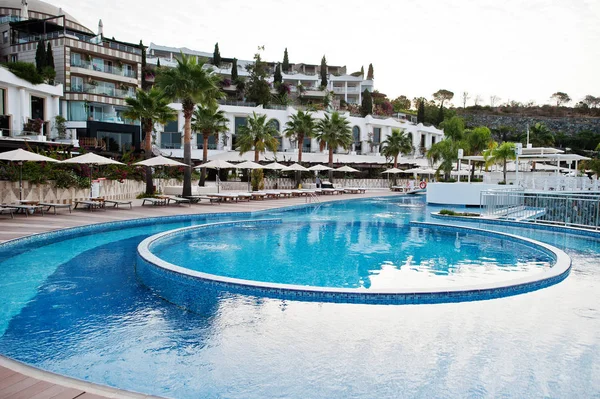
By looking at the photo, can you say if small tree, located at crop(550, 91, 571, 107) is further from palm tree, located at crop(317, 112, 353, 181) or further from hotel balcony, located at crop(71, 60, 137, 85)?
hotel balcony, located at crop(71, 60, 137, 85)

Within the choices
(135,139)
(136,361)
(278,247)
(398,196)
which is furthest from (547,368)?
(135,139)

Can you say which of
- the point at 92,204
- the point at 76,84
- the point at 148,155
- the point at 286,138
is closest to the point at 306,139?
the point at 286,138

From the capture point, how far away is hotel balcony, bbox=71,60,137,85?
126 feet

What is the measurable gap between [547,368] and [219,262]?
23.0 feet

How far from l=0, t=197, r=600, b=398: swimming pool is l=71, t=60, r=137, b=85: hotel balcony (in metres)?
35.1

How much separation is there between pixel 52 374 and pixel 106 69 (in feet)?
137

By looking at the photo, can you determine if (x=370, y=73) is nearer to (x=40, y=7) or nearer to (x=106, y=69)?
(x=40, y=7)

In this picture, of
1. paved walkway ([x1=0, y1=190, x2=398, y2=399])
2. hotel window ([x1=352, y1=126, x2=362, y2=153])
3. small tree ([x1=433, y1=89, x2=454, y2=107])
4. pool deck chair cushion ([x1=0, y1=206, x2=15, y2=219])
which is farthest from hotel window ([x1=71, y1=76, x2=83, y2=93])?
small tree ([x1=433, y1=89, x2=454, y2=107])

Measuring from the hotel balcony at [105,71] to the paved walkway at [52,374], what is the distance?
2239 centimetres

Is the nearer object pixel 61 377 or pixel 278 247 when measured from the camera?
pixel 61 377

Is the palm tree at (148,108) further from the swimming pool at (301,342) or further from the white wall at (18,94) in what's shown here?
the swimming pool at (301,342)

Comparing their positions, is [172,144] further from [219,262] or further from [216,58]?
[219,262]

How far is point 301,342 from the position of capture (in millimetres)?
5676

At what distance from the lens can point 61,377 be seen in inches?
156
